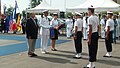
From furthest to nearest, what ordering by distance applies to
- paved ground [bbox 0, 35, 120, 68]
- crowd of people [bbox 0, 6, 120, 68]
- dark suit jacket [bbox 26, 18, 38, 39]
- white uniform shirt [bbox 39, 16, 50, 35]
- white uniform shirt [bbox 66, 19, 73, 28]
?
white uniform shirt [bbox 66, 19, 73, 28]
white uniform shirt [bbox 39, 16, 50, 35]
dark suit jacket [bbox 26, 18, 38, 39]
paved ground [bbox 0, 35, 120, 68]
crowd of people [bbox 0, 6, 120, 68]

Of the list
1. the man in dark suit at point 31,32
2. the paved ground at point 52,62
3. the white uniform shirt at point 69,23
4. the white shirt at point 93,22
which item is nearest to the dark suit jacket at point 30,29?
the man in dark suit at point 31,32

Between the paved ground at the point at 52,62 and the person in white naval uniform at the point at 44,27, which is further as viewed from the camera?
the person in white naval uniform at the point at 44,27

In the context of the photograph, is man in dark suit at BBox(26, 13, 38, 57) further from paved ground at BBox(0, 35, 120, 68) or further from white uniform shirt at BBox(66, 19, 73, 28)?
white uniform shirt at BBox(66, 19, 73, 28)

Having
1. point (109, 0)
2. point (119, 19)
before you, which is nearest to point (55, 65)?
point (119, 19)

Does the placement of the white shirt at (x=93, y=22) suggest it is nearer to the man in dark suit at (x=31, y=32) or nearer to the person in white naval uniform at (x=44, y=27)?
the man in dark suit at (x=31, y=32)

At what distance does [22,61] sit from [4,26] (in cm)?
1672

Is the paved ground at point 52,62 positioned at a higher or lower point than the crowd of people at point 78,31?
lower

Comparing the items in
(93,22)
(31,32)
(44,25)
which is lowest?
(31,32)

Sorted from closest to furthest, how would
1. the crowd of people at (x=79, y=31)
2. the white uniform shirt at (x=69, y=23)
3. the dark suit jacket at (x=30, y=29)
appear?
the crowd of people at (x=79, y=31) → the dark suit jacket at (x=30, y=29) → the white uniform shirt at (x=69, y=23)

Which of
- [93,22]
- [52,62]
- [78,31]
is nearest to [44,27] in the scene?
[78,31]

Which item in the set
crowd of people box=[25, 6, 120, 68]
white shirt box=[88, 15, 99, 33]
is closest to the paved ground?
crowd of people box=[25, 6, 120, 68]

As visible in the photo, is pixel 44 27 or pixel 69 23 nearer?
pixel 44 27

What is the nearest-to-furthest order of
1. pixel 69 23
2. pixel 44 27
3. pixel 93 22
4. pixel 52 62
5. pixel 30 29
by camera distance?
pixel 93 22 < pixel 52 62 < pixel 30 29 < pixel 44 27 < pixel 69 23

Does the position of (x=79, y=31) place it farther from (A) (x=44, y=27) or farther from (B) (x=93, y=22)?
(B) (x=93, y=22)
